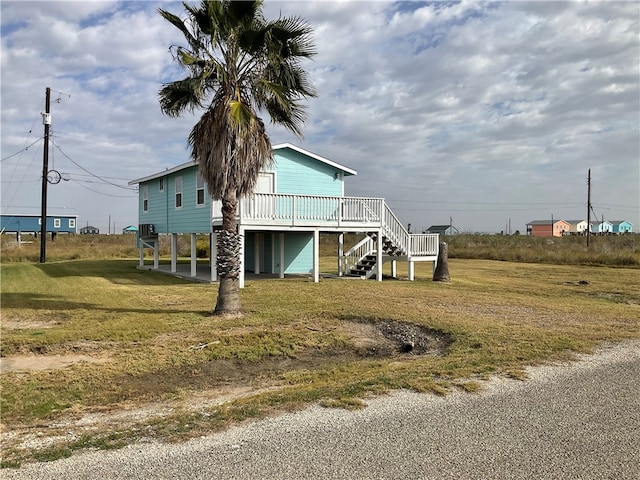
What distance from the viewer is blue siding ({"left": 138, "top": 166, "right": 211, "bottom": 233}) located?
65.2 ft

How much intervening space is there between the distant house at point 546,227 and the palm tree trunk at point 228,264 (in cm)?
11988

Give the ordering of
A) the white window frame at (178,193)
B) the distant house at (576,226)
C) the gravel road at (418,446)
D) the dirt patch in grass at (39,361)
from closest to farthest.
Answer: the gravel road at (418,446)
the dirt patch in grass at (39,361)
the white window frame at (178,193)
the distant house at (576,226)

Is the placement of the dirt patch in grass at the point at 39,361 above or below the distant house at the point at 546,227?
below

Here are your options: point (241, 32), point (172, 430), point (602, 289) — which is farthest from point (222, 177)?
point (602, 289)

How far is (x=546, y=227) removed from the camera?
407ft

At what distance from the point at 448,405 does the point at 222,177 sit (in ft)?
23.7

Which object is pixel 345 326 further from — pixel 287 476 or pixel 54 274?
pixel 54 274

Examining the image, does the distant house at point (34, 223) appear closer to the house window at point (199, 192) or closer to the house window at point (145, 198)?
the house window at point (145, 198)

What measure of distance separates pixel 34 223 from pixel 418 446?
78566 millimetres

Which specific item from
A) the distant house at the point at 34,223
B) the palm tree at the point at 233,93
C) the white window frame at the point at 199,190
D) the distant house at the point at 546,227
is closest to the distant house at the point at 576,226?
the distant house at the point at 546,227

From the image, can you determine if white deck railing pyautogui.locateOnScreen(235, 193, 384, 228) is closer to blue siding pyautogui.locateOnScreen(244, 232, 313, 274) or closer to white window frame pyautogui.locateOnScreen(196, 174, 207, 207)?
white window frame pyautogui.locateOnScreen(196, 174, 207, 207)

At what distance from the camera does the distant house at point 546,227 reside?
12250 centimetres

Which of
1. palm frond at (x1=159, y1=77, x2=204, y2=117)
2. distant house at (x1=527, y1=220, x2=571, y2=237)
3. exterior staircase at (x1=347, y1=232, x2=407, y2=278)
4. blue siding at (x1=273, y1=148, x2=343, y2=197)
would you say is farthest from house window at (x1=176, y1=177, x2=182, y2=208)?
distant house at (x1=527, y1=220, x2=571, y2=237)

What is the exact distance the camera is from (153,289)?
17453mm
